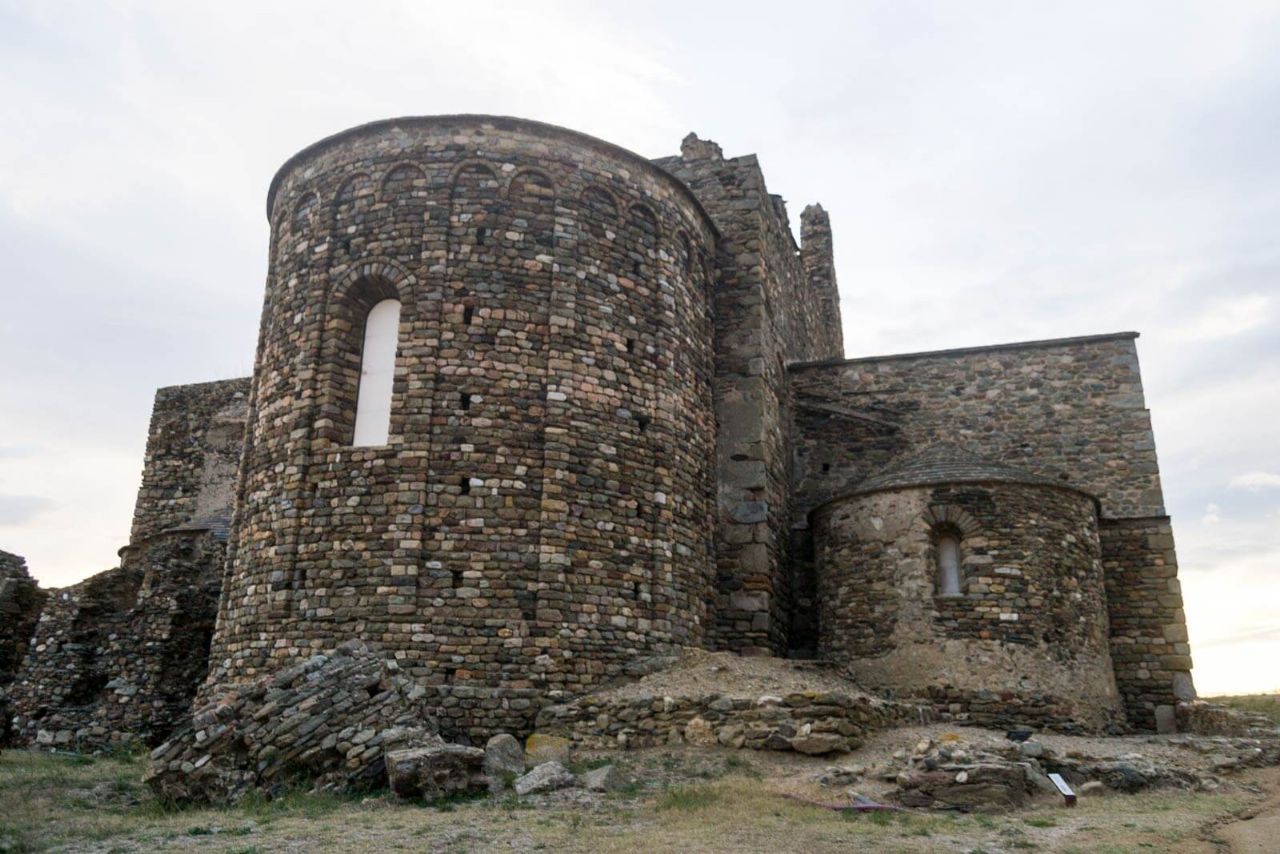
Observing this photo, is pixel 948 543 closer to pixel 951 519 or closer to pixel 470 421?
pixel 951 519

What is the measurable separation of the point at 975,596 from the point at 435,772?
8612 millimetres

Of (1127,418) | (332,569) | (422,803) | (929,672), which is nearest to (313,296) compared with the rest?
(332,569)

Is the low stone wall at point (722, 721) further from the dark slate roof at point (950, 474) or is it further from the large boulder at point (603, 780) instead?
the dark slate roof at point (950, 474)

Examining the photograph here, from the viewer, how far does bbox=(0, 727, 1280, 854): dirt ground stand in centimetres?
777

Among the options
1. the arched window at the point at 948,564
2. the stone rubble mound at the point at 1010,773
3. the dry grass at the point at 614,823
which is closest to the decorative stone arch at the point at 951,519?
the arched window at the point at 948,564

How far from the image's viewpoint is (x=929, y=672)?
14.5 metres

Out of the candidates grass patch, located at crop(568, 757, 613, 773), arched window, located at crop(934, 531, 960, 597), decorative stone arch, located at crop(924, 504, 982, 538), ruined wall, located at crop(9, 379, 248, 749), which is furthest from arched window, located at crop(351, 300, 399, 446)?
arched window, located at crop(934, 531, 960, 597)

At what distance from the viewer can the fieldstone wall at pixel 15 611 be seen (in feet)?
62.7

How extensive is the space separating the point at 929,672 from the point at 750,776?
16.1ft

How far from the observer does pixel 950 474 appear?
15352mm

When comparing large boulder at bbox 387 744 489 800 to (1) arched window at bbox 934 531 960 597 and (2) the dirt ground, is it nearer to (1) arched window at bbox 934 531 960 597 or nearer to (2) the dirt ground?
(2) the dirt ground

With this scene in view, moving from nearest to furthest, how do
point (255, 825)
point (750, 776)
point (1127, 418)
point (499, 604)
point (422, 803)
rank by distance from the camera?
1. point (255, 825)
2. point (422, 803)
3. point (750, 776)
4. point (499, 604)
5. point (1127, 418)

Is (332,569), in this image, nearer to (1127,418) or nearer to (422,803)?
(422,803)

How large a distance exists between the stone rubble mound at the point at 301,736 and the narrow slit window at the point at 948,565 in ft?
26.4
